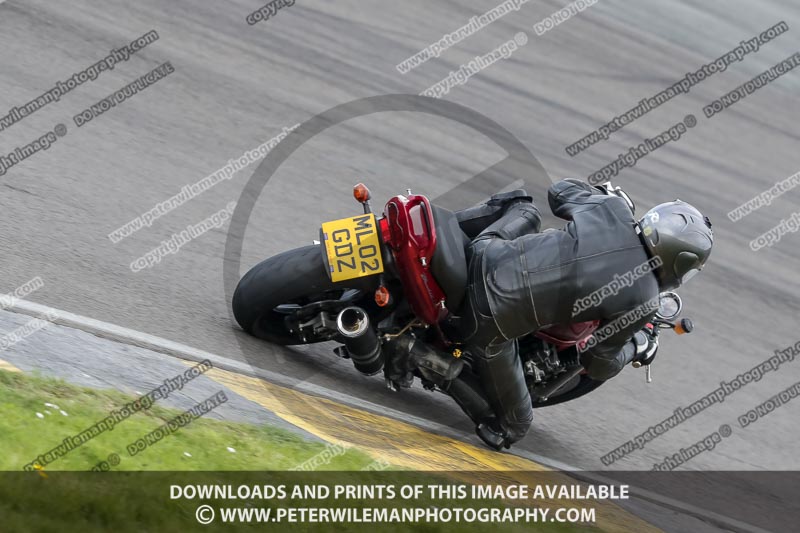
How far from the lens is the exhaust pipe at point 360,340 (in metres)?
5.44

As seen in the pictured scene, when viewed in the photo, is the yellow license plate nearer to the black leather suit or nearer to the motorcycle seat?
the motorcycle seat

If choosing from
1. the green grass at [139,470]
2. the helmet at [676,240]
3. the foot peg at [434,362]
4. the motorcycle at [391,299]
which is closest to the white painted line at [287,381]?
the motorcycle at [391,299]

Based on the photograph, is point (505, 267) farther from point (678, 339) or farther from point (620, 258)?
point (678, 339)

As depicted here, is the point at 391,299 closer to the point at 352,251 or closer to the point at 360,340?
the point at 360,340

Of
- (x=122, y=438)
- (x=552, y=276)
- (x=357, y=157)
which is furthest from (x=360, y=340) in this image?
(x=357, y=157)

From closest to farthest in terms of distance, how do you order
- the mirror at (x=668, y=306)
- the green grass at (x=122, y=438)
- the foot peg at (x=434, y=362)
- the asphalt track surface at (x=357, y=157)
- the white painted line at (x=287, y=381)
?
the green grass at (x=122, y=438), the white painted line at (x=287, y=381), the foot peg at (x=434, y=362), the asphalt track surface at (x=357, y=157), the mirror at (x=668, y=306)

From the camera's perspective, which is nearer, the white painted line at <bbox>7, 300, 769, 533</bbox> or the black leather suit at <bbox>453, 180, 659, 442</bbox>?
the black leather suit at <bbox>453, 180, 659, 442</bbox>

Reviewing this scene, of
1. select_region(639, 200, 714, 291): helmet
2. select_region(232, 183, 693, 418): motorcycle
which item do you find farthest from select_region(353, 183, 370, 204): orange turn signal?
select_region(639, 200, 714, 291): helmet

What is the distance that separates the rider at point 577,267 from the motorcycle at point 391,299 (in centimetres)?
17

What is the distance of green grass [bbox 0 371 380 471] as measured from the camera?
4160 mm

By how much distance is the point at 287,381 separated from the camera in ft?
19.0

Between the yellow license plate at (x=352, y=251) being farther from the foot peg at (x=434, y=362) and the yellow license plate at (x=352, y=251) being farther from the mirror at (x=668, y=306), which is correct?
the mirror at (x=668, y=306)

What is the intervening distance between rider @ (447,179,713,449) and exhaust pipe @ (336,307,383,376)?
48 cm

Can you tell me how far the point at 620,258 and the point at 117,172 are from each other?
377 centimetres
